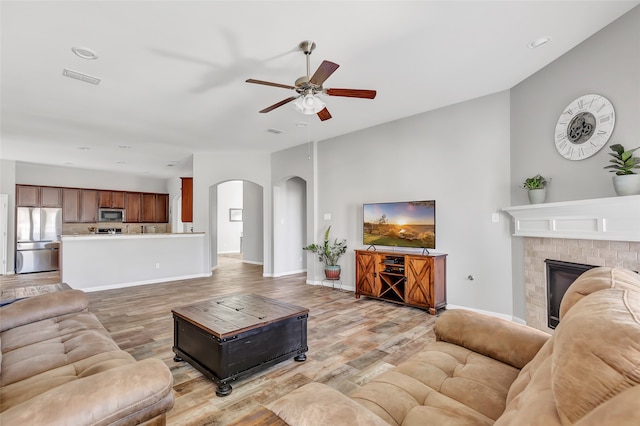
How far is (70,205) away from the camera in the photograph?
868 centimetres

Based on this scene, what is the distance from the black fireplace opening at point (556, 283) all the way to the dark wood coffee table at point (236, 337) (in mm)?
2524

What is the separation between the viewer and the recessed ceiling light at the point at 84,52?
2.81m

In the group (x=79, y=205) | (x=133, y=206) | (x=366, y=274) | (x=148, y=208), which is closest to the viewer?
(x=366, y=274)

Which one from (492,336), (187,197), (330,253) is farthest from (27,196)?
(492,336)

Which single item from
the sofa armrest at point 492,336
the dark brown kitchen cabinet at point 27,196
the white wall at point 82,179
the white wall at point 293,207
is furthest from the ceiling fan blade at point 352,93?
the white wall at point 82,179

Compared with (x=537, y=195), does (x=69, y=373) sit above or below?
below

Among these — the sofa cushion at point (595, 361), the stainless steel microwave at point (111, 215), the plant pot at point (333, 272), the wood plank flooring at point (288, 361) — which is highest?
the stainless steel microwave at point (111, 215)

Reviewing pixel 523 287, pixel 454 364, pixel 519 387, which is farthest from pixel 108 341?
pixel 523 287

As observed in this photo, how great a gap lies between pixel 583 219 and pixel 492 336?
1.88m

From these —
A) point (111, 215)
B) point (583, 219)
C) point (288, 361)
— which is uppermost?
point (111, 215)

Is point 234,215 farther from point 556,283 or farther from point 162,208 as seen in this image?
point 556,283

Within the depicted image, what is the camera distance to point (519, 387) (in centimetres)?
114

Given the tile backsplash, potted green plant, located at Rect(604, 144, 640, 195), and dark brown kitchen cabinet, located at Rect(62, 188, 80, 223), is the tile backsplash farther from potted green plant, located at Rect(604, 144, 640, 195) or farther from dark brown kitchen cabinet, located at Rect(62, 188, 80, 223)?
potted green plant, located at Rect(604, 144, 640, 195)

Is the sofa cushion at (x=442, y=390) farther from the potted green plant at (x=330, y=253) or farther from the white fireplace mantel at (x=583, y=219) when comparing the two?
the potted green plant at (x=330, y=253)
